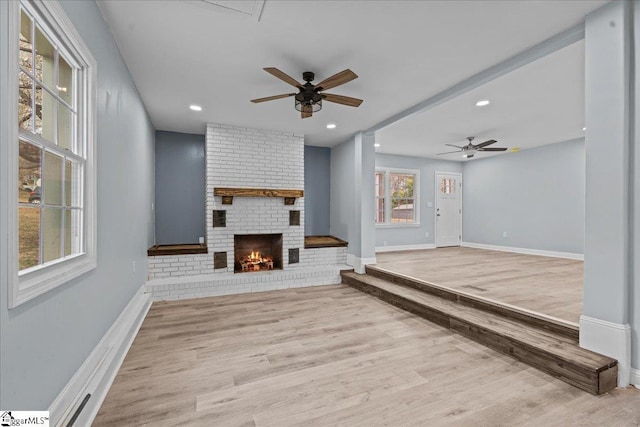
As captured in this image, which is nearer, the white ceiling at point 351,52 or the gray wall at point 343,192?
the white ceiling at point 351,52

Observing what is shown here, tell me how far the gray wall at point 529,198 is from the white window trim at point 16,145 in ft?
25.4

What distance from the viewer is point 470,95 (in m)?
3.56

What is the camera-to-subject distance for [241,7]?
205 centimetres

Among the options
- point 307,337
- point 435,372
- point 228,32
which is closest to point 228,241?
point 307,337

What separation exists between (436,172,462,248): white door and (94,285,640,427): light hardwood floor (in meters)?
5.16

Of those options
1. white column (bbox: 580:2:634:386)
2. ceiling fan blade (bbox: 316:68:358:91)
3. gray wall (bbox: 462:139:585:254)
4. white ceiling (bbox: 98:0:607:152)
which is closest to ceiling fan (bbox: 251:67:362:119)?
ceiling fan blade (bbox: 316:68:358:91)

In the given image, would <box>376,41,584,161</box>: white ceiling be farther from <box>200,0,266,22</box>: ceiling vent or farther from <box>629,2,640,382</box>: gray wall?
<box>200,0,266,22</box>: ceiling vent

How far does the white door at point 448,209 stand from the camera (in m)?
7.85

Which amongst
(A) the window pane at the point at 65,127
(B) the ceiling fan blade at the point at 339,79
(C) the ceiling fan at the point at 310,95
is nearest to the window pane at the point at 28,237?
(A) the window pane at the point at 65,127

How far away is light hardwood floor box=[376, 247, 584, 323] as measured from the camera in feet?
10.1

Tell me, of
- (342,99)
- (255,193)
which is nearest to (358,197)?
(255,193)

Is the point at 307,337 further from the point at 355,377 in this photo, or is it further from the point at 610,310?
the point at 610,310

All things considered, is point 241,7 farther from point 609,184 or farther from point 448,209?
point 448,209

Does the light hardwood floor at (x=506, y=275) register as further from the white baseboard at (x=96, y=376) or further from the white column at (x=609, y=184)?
the white baseboard at (x=96, y=376)
